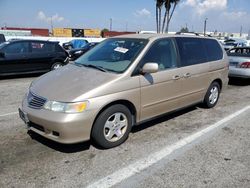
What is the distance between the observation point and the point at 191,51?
5.07 meters

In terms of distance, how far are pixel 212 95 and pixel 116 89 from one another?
3178mm

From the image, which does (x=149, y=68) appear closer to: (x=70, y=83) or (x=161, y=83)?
(x=161, y=83)

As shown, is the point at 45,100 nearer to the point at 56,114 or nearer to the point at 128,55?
the point at 56,114

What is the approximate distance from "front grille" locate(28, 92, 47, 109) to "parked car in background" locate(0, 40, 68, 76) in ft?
22.1

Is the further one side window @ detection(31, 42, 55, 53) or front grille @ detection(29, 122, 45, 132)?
side window @ detection(31, 42, 55, 53)

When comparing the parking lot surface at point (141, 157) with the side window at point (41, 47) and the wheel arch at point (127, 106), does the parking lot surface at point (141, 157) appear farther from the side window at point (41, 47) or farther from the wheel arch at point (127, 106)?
the side window at point (41, 47)

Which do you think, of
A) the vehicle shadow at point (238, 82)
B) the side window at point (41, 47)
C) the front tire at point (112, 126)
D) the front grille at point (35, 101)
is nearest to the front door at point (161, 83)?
the front tire at point (112, 126)

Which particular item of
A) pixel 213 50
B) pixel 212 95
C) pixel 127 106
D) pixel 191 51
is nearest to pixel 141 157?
pixel 127 106

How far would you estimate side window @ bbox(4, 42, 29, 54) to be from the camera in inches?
382

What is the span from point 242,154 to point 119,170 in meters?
1.86

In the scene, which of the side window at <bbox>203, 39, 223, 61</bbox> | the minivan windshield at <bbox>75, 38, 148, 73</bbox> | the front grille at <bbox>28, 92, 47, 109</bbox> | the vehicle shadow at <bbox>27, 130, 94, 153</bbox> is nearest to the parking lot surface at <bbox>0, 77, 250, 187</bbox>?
the vehicle shadow at <bbox>27, 130, 94, 153</bbox>

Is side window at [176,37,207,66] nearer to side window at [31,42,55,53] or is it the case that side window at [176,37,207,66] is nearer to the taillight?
the taillight

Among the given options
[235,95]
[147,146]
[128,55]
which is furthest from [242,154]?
[235,95]

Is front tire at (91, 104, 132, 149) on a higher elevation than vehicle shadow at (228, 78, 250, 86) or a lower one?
higher
